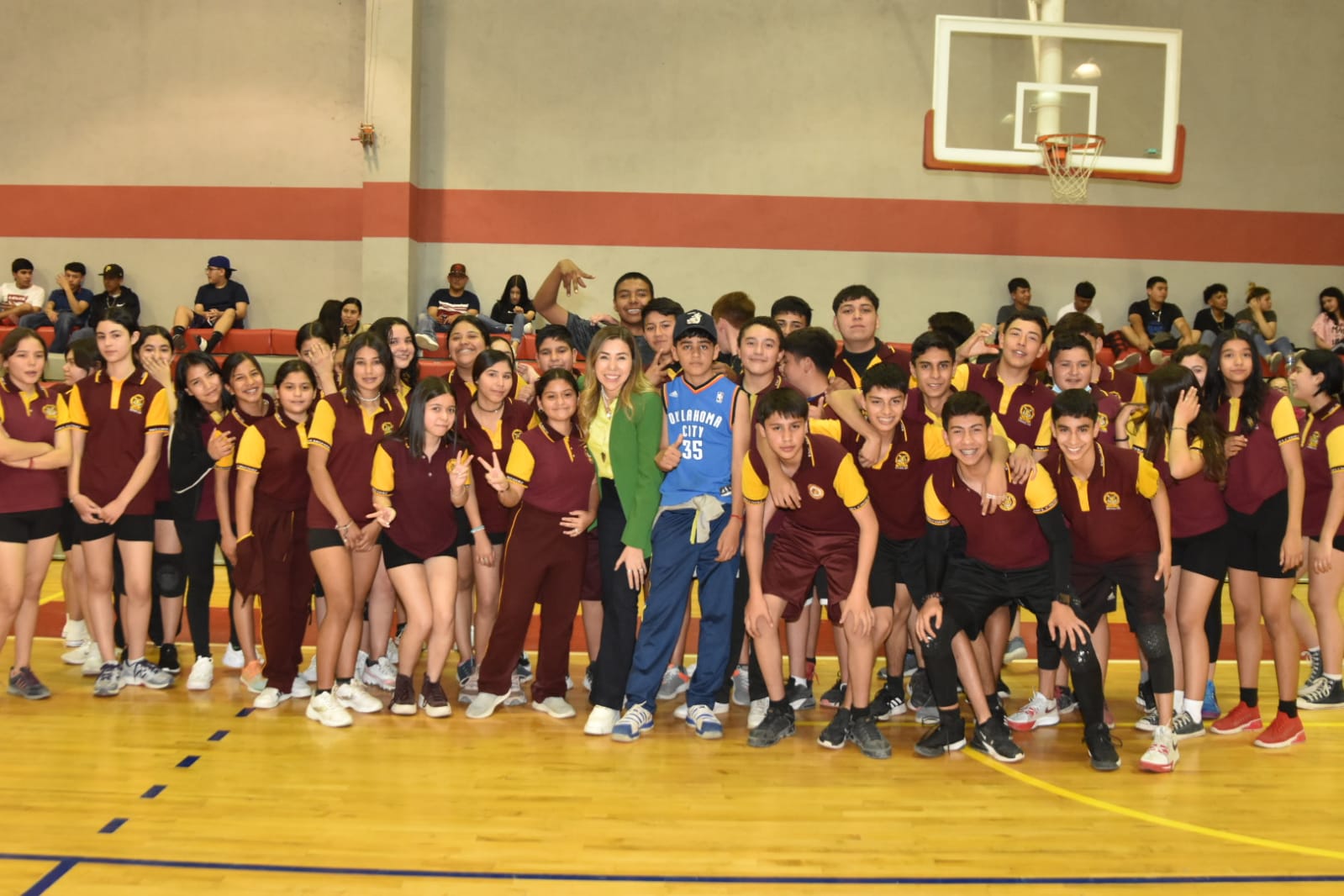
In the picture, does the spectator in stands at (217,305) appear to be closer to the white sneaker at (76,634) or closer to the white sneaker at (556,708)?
the white sneaker at (76,634)

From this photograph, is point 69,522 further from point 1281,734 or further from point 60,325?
point 60,325

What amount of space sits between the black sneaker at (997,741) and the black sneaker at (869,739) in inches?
15.5

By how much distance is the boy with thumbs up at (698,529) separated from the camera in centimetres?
485

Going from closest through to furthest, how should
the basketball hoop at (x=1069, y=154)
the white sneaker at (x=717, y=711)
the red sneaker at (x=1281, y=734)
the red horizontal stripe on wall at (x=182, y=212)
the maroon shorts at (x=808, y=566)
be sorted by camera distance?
the maroon shorts at (x=808, y=566) → the red sneaker at (x=1281, y=734) → the white sneaker at (x=717, y=711) → the basketball hoop at (x=1069, y=154) → the red horizontal stripe on wall at (x=182, y=212)

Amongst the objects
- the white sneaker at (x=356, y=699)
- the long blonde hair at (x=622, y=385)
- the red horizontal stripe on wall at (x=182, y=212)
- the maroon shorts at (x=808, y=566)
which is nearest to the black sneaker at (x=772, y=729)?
the maroon shorts at (x=808, y=566)

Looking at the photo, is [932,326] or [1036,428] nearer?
[1036,428]

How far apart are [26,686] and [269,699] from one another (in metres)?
1.18

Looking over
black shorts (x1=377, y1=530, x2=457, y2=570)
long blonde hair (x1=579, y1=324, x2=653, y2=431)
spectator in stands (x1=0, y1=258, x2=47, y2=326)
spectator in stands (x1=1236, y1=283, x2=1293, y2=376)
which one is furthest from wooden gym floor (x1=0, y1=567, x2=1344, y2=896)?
spectator in stands (x1=0, y1=258, x2=47, y2=326)

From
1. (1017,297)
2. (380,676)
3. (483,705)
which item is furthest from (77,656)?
(1017,297)

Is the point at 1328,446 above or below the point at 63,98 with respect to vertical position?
below

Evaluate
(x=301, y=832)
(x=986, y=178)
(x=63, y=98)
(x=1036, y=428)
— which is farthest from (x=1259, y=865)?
(x=63, y=98)

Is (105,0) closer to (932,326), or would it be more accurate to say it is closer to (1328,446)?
(932,326)

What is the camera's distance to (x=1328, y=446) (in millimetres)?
5066

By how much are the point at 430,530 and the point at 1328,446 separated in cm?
416
